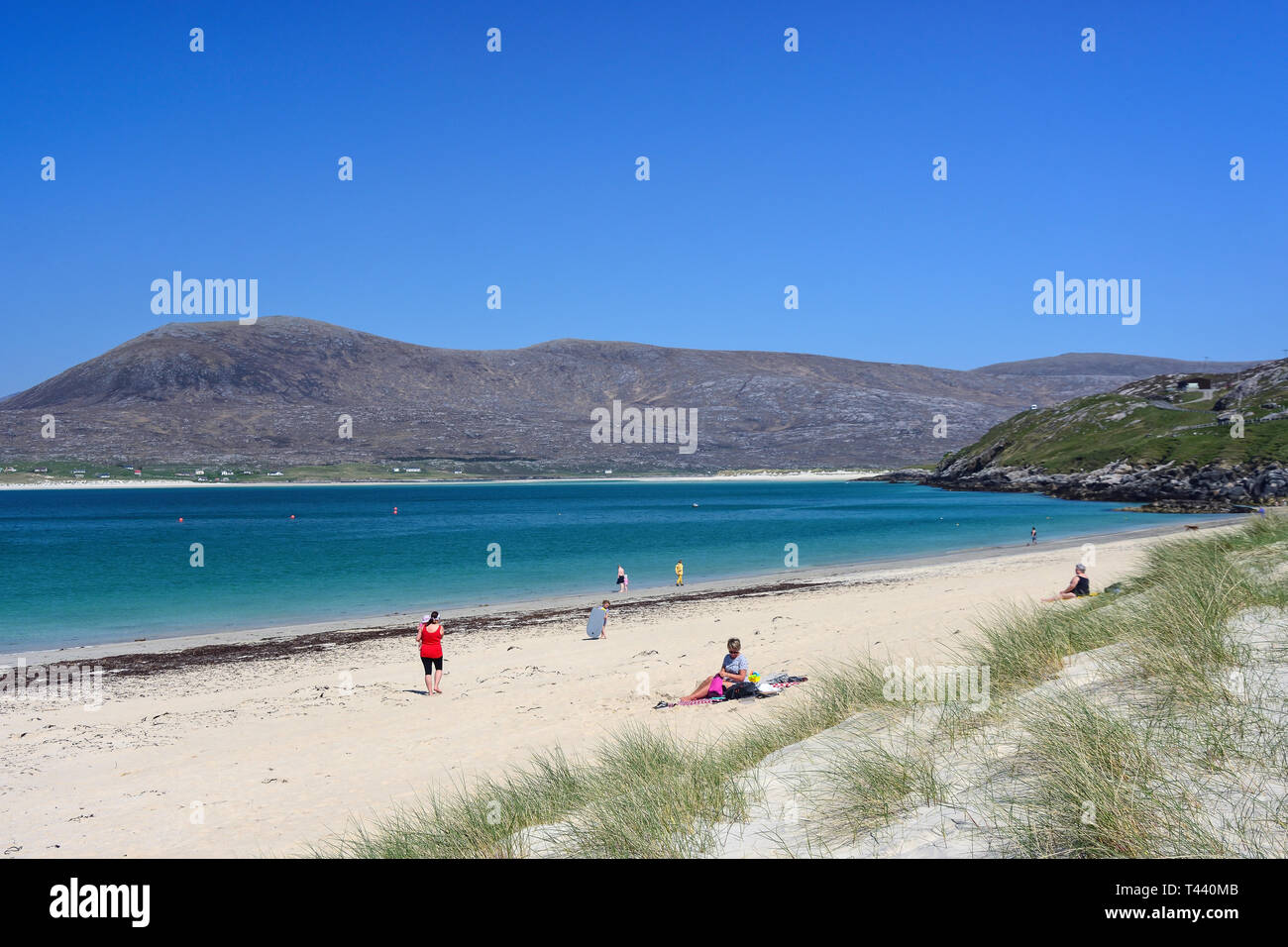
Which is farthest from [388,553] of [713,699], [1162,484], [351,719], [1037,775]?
[1162,484]

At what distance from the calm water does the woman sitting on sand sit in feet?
59.2

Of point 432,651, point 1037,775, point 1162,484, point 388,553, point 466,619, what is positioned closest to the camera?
point 1037,775

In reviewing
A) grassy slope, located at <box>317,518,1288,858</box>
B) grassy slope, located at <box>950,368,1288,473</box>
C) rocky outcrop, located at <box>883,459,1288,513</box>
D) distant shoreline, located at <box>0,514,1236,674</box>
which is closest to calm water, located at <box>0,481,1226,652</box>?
distant shoreline, located at <box>0,514,1236,674</box>

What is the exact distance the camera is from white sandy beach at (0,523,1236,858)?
8.84 meters

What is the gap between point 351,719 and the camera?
43.6 feet

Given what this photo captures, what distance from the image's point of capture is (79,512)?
96750mm

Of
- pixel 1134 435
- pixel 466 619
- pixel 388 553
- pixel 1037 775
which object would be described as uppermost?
pixel 1134 435

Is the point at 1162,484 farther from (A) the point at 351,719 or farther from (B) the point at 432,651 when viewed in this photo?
(A) the point at 351,719

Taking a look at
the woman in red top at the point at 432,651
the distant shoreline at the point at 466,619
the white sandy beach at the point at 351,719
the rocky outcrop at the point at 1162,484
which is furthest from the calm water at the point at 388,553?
the woman in red top at the point at 432,651

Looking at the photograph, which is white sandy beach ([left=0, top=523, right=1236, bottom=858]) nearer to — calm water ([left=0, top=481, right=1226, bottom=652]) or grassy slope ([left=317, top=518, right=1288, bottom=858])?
grassy slope ([left=317, top=518, right=1288, bottom=858])

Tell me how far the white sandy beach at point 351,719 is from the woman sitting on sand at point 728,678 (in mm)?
569

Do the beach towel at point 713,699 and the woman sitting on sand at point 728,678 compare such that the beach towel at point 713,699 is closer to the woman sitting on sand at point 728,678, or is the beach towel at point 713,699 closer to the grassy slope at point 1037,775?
the woman sitting on sand at point 728,678

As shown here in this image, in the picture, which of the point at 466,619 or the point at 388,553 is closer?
the point at 466,619

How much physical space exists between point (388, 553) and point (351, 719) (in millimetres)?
36087
